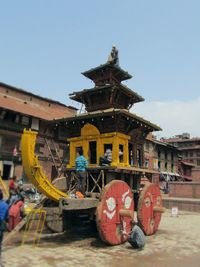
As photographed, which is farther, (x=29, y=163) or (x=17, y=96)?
(x=17, y=96)

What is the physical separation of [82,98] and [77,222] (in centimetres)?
757

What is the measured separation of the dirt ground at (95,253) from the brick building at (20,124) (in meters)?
19.5

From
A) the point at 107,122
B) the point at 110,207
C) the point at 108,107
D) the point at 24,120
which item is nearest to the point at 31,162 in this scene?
the point at 110,207

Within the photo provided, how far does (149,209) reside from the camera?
14.8m

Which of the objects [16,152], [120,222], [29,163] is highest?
[16,152]

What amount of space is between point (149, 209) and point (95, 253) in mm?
4829

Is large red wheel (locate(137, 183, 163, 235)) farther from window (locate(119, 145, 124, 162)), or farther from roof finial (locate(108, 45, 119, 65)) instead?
roof finial (locate(108, 45, 119, 65))

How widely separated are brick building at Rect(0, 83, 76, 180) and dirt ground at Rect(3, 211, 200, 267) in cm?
1951

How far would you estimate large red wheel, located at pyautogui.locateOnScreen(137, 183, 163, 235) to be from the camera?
14.3 metres

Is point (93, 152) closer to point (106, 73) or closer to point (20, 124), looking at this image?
point (106, 73)

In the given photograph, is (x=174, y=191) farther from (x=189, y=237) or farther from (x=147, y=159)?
(x=189, y=237)

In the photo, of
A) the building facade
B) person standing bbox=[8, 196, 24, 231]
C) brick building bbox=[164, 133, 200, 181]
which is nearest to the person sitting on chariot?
person standing bbox=[8, 196, 24, 231]

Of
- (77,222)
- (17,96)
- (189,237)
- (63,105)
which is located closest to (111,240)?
(77,222)

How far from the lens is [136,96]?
19203 mm
